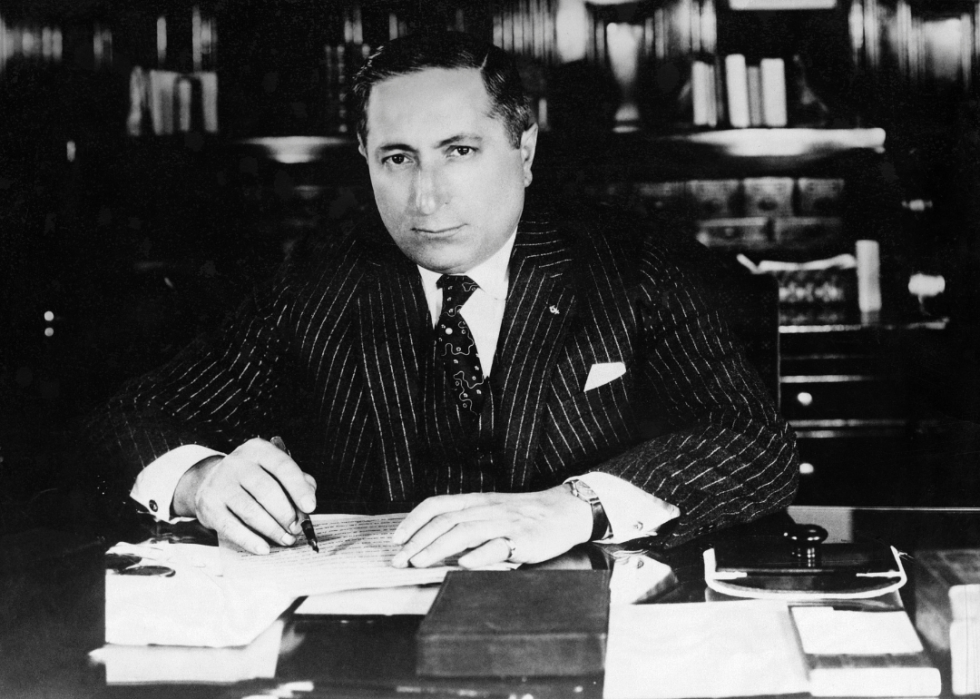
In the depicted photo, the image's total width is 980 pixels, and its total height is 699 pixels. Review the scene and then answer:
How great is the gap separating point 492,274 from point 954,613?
790 millimetres

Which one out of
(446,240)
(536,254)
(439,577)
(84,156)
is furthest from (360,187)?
(439,577)

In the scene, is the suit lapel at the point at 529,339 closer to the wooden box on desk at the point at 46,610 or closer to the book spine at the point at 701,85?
the book spine at the point at 701,85

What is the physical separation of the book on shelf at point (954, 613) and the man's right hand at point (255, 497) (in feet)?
1.89

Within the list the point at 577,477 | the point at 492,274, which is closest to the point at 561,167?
the point at 492,274

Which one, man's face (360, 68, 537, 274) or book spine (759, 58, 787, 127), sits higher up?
book spine (759, 58, 787, 127)

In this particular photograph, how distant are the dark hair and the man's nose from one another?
0.41 feet

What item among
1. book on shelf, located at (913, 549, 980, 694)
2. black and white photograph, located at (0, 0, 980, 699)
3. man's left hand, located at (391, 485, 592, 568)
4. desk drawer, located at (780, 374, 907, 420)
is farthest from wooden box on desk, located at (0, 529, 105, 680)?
desk drawer, located at (780, 374, 907, 420)

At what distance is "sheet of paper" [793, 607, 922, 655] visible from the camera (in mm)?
590

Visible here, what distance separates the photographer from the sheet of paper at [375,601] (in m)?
0.69

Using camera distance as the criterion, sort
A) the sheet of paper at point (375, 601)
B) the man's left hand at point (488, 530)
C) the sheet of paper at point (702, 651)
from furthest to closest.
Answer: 1. the man's left hand at point (488, 530)
2. the sheet of paper at point (375, 601)
3. the sheet of paper at point (702, 651)

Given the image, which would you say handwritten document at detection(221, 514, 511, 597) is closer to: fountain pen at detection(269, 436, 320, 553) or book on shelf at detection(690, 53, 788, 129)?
fountain pen at detection(269, 436, 320, 553)

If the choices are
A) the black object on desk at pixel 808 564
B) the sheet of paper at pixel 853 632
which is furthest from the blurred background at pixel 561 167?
the sheet of paper at pixel 853 632

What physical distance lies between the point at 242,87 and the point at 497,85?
0.41 m

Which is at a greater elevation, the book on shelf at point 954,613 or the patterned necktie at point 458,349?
the patterned necktie at point 458,349
